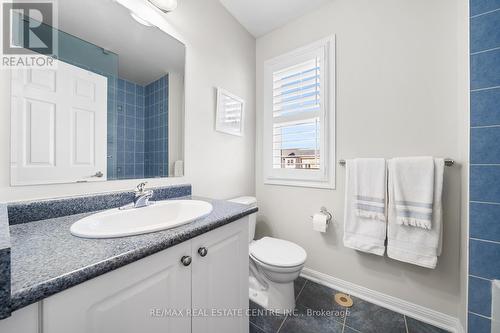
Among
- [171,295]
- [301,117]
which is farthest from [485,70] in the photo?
[171,295]

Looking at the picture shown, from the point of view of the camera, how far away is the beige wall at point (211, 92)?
137cm

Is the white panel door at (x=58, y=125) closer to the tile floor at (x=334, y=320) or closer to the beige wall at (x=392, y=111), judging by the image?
the tile floor at (x=334, y=320)

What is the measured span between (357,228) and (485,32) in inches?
50.9

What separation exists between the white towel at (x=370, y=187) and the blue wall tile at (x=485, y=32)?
0.72m

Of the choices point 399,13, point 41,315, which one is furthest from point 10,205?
point 399,13

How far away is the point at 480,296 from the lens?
967 millimetres

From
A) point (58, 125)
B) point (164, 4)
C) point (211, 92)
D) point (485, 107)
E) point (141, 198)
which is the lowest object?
point (141, 198)

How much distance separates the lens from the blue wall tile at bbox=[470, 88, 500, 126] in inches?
36.9

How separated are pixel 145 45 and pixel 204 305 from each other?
1437 mm

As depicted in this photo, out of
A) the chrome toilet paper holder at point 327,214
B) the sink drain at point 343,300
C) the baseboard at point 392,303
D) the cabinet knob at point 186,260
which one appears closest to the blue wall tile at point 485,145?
the chrome toilet paper holder at point 327,214

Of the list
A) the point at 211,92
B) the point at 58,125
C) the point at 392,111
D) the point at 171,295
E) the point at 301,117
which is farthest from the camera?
the point at 301,117

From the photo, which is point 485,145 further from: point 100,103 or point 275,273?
point 100,103

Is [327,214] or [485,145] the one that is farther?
[327,214]

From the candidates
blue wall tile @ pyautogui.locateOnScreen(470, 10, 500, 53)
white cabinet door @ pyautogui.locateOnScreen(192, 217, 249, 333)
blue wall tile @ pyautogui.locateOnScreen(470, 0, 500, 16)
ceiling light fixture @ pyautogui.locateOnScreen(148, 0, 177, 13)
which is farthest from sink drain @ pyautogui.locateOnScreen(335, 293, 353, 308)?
ceiling light fixture @ pyautogui.locateOnScreen(148, 0, 177, 13)
